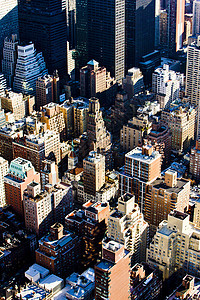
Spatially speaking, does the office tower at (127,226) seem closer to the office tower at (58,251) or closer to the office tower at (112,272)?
the office tower at (58,251)

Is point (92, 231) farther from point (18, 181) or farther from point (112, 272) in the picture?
point (112, 272)

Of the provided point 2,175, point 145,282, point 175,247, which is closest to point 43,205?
point 2,175

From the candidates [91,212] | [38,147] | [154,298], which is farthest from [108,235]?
[38,147]

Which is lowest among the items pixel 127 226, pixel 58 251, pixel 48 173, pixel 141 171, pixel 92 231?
pixel 58 251

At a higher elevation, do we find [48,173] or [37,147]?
[37,147]

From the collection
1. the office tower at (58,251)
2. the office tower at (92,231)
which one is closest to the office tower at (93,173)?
the office tower at (92,231)

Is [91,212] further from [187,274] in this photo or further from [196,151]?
[196,151]
